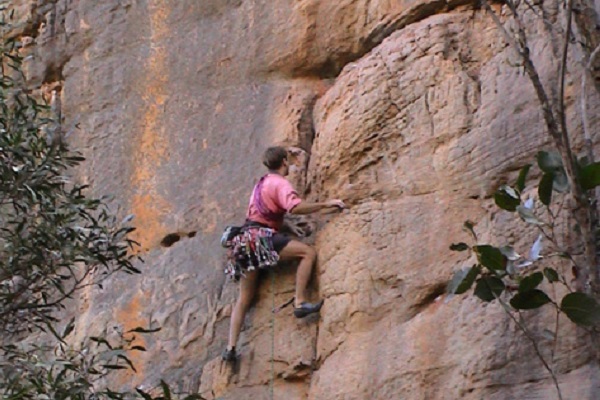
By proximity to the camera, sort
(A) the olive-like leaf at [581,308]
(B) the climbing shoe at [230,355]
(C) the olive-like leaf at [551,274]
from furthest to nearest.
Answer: (B) the climbing shoe at [230,355], (C) the olive-like leaf at [551,274], (A) the olive-like leaf at [581,308]

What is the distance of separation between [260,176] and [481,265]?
3.44 meters

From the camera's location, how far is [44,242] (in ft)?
28.2

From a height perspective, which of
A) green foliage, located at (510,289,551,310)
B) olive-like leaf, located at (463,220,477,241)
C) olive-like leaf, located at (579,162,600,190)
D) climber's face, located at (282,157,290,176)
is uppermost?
climber's face, located at (282,157,290,176)

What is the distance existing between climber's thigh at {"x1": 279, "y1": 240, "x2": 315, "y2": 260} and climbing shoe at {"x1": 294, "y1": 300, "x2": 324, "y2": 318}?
0.41 meters

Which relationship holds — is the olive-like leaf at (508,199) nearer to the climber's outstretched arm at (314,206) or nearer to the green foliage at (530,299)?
the green foliage at (530,299)

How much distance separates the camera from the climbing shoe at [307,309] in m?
10.5

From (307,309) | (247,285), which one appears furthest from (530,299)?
(247,285)

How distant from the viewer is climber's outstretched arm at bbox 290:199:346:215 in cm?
1055

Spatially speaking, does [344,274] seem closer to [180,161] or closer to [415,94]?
[415,94]

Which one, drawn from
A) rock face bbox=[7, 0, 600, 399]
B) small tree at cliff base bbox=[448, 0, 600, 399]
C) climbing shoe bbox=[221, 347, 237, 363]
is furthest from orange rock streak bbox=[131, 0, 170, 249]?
small tree at cliff base bbox=[448, 0, 600, 399]

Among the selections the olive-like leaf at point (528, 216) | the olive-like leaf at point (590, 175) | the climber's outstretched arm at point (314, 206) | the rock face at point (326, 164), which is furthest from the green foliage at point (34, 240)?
the olive-like leaf at point (590, 175)

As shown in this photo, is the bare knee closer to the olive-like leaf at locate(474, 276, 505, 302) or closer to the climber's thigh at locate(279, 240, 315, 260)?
the climber's thigh at locate(279, 240, 315, 260)

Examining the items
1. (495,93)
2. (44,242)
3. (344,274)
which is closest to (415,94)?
(495,93)

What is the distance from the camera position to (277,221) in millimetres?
10898
